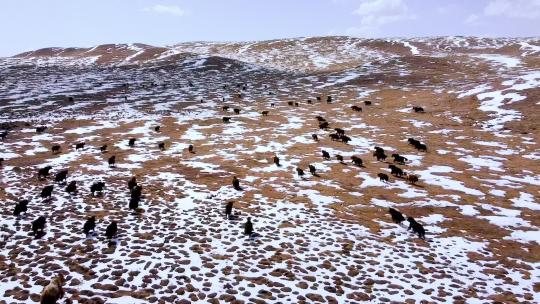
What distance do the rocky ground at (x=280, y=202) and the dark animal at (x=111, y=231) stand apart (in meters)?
0.37

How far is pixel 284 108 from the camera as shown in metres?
54.0

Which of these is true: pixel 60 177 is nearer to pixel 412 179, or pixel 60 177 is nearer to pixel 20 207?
pixel 20 207

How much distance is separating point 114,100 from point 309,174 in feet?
141

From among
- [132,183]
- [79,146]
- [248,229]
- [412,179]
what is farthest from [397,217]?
[79,146]

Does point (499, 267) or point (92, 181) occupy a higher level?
point (92, 181)

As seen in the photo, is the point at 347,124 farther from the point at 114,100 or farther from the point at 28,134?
the point at 114,100

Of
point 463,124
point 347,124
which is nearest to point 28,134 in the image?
point 347,124

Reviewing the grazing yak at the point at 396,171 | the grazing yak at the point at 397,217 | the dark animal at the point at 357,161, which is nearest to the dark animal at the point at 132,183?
the grazing yak at the point at 397,217

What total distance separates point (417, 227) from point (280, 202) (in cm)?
708

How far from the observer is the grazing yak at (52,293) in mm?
11703

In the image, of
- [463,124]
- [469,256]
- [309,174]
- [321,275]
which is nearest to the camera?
[321,275]

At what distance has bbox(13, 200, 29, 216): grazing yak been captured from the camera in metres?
18.5

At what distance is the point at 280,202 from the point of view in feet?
70.2

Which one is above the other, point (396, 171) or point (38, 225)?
point (38, 225)
